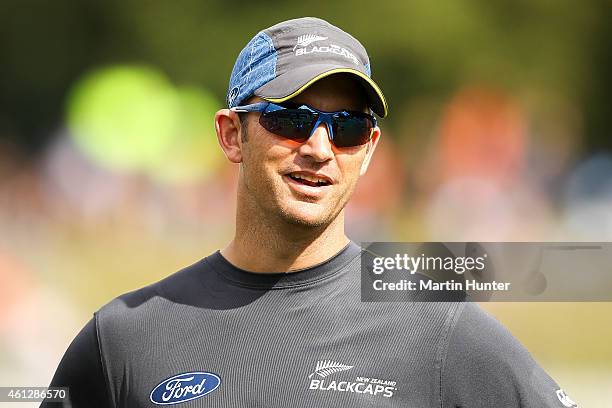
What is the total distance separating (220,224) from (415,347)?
9.15 metres

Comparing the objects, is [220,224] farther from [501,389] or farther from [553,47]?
[501,389]

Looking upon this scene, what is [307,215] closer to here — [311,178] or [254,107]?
[311,178]

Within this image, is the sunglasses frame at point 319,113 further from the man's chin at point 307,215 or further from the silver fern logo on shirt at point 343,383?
the silver fern logo on shirt at point 343,383

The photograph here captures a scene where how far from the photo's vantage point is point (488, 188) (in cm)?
1130

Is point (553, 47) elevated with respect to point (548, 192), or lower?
elevated

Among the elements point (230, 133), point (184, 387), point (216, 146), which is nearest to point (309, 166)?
point (230, 133)

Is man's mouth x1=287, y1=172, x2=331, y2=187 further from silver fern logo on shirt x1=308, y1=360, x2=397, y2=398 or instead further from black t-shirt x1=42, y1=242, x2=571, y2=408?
silver fern logo on shirt x1=308, y1=360, x2=397, y2=398

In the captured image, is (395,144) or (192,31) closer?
(395,144)

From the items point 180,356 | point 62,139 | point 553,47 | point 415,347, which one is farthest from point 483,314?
point 553,47

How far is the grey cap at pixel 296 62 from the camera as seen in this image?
7.86 ft

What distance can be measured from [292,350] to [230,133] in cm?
66

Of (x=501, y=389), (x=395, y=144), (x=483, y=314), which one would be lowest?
(x=501, y=389)

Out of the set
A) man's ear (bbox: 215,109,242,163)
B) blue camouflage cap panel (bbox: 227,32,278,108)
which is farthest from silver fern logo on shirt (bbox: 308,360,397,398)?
blue camouflage cap panel (bbox: 227,32,278,108)

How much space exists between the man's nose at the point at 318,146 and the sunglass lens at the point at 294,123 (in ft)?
0.06
